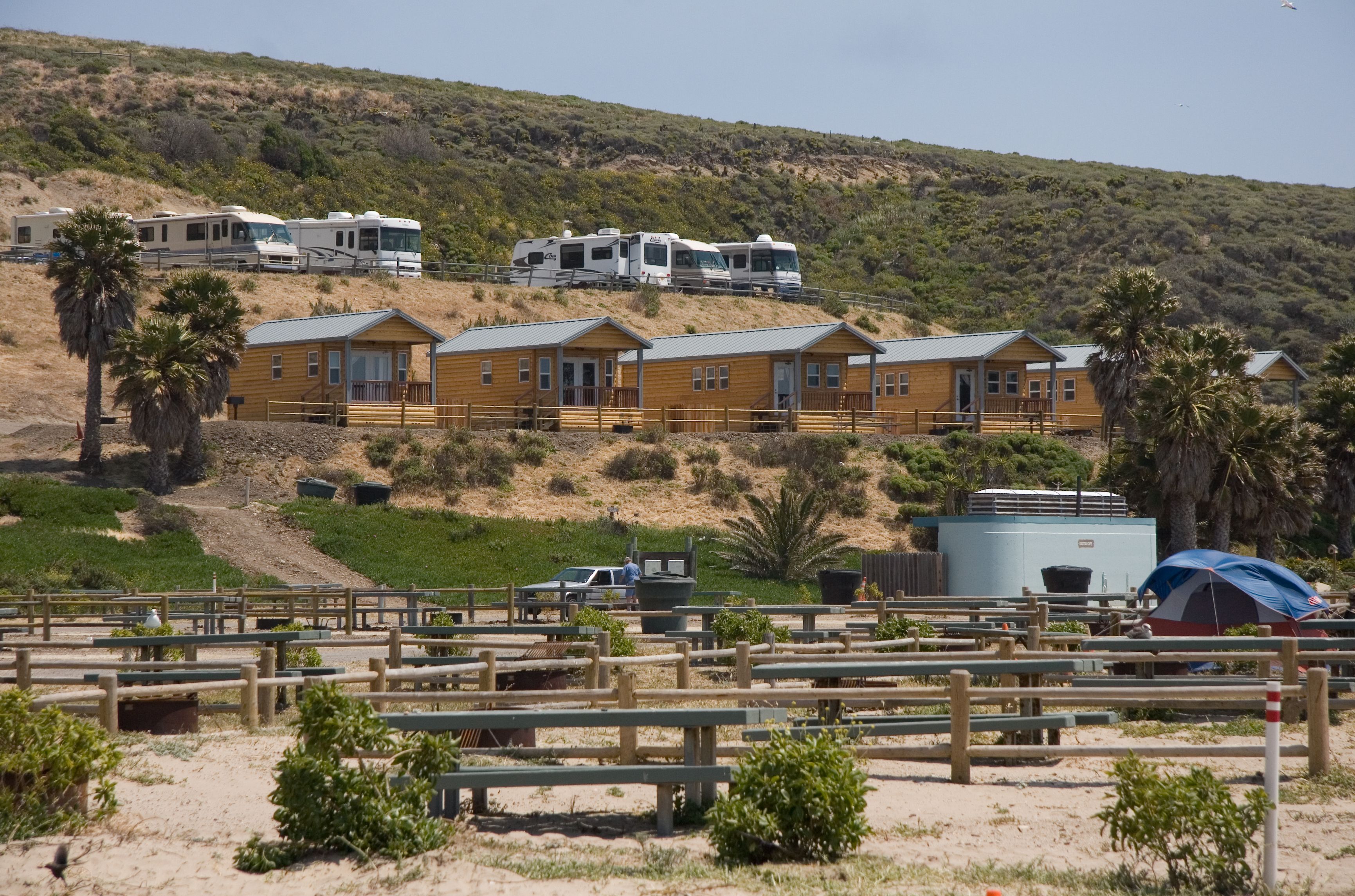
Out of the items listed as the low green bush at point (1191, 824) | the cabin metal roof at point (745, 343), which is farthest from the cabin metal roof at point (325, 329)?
the low green bush at point (1191, 824)

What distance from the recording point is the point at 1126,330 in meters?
45.6

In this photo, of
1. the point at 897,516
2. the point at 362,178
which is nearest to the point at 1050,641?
the point at 897,516

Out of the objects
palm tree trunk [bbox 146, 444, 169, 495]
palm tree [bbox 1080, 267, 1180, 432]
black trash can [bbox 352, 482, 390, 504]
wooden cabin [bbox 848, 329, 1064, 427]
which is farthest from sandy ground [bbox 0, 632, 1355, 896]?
wooden cabin [bbox 848, 329, 1064, 427]

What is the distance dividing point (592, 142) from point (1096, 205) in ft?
124

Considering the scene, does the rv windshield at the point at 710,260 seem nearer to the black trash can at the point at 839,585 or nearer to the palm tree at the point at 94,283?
the palm tree at the point at 94,283

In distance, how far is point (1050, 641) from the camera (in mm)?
16328

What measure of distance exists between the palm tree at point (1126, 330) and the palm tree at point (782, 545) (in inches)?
450

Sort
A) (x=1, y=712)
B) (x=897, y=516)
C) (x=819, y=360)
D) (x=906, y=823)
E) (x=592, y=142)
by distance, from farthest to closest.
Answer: (x=592, y=142), (x=819, y=360), (x=897, y=516), (x=906, y=823), (x=1, y=712)

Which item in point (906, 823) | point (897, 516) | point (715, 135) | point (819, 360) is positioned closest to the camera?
point (906, 823)

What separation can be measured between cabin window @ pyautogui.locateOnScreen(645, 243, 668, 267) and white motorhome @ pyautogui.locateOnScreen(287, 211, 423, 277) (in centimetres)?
1145

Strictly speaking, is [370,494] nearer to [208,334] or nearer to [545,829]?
[208,334]

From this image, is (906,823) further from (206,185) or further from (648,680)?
(206,185)

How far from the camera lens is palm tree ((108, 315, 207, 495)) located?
39562 millimetres

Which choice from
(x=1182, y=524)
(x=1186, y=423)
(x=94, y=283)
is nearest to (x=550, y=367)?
(x=94, y=283)
